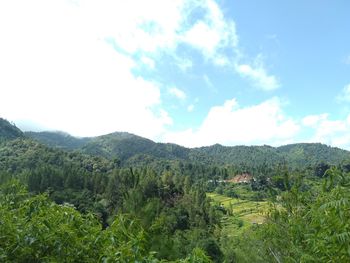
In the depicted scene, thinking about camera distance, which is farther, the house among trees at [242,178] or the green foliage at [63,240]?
the house among trees at [242,178]

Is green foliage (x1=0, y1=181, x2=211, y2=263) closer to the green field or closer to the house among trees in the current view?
the green field

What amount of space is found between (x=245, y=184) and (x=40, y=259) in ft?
533

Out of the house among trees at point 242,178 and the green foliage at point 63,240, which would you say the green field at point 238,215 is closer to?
the house among trees at point 242,178

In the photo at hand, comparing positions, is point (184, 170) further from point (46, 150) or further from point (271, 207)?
point (271, 207)

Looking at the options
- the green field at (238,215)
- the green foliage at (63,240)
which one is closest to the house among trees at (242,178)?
the green field at (238,215)

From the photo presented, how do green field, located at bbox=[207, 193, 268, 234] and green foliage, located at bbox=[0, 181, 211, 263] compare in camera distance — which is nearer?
green foliage, located at bbox=[0, 181, 211, 263]

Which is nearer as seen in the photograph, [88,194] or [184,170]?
[88,194]

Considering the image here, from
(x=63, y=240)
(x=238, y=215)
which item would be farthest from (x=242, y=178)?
(x=63, y=240)

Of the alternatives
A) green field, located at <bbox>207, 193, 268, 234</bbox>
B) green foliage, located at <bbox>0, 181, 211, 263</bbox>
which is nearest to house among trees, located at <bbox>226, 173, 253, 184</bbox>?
green field, located at <bbox>207, 193, 268, 234</bbox>

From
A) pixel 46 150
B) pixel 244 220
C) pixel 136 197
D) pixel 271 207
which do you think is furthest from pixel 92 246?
pixel 46 150

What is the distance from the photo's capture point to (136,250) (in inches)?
110

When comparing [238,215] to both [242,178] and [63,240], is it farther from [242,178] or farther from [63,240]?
[63,240]

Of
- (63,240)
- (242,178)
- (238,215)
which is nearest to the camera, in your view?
(63,240)

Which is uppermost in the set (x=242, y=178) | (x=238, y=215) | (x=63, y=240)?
(x=242, y=178)
